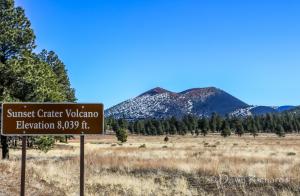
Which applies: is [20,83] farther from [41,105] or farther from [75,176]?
[41,105]

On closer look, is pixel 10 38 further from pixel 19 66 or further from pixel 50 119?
pixel 50 119

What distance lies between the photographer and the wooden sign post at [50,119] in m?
11.7

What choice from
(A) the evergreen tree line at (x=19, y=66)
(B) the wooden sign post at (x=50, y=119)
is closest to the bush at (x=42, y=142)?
(A) the evergreen tree line at (x=19, y=66)

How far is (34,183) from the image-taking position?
17.5 metres

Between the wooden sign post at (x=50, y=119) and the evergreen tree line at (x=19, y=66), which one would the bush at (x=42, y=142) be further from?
the wooden sign post at (x=50, y=119)

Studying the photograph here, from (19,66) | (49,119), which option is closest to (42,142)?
(19,66)

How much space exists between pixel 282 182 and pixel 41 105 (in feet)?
42.3

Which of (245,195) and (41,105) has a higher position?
(41,105)

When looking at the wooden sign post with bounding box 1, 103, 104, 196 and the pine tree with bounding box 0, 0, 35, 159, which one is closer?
the wooden sign post with bounding box 1, 103, 104, 196

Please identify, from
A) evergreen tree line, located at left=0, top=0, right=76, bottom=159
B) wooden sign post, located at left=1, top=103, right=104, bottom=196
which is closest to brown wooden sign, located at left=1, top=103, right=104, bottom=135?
wooden sign post, located at left=1, top=103, right=104, bottom=196

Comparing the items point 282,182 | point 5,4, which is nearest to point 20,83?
point 5,4

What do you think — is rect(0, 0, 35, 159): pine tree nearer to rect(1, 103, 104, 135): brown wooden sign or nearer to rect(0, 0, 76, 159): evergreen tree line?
rect(0, 0, 76, 159): evergreen tree line

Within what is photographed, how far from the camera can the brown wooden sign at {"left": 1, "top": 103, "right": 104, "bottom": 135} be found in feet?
38.5

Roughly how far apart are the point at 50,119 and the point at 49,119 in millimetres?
25
